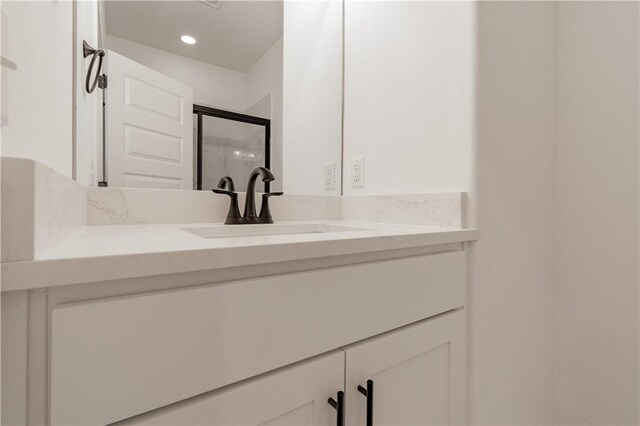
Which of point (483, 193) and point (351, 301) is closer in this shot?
point (351, 301)

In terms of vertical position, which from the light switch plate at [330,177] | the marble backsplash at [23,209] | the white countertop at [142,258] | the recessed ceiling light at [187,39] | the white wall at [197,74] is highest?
the recessed ceiling light at [187,39]

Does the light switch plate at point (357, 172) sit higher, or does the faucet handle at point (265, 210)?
the light switch plate at point (357, 172)

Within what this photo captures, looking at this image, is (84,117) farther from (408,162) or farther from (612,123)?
(612,123)

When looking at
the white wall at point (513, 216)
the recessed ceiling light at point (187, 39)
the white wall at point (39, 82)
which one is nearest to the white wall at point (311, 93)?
the recessed ceiling light at point (187, 39)

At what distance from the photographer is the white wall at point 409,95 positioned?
869 mm

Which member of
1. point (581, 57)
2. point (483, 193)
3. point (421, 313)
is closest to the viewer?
point (421, 313)

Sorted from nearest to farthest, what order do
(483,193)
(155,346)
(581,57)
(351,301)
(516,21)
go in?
(155,346)
(351,301)
(483,193)
(516,21)
(581,57)

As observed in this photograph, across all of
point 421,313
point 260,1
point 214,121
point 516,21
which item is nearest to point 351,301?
point 421,313

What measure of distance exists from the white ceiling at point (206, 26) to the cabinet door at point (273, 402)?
0.97 m

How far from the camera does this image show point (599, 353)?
1019 mm

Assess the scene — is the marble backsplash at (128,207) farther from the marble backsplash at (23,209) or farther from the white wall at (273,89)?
the white wall at (273,89)

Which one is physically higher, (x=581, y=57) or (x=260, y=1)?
(x=260, y=1)

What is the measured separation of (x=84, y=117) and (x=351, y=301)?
0.79 m

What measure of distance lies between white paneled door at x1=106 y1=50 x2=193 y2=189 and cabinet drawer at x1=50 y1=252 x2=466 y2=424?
63cm
